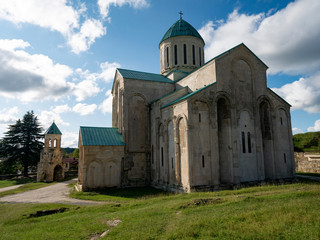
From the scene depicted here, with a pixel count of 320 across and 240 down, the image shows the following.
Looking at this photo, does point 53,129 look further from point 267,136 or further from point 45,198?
point 267,136

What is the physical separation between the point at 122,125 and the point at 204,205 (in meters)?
12.6

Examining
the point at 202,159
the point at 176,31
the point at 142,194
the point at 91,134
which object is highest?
the point at 176,31

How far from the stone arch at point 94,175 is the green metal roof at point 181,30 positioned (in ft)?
51.8

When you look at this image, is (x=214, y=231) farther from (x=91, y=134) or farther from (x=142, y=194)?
(x=91, y=134)

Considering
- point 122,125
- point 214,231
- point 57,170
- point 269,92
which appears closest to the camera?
point 214,231

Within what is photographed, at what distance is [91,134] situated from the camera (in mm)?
19078

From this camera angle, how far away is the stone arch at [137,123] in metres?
20.0

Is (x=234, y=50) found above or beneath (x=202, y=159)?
above

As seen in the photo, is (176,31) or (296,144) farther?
(296,144)

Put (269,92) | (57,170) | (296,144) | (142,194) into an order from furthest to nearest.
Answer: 1. (296,144)
2. (57,170)
3. (269,92)
4. (142,194)

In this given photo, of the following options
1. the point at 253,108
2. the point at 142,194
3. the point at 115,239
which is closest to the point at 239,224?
the point at 115,239

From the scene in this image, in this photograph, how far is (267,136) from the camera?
18.3 meters

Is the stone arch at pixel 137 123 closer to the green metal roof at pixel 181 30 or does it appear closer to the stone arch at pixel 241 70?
the green metal roof at pixel 181 30

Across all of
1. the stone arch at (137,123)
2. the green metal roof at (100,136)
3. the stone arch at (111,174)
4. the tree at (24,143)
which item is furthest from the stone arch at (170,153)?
the tree at (24,143)
